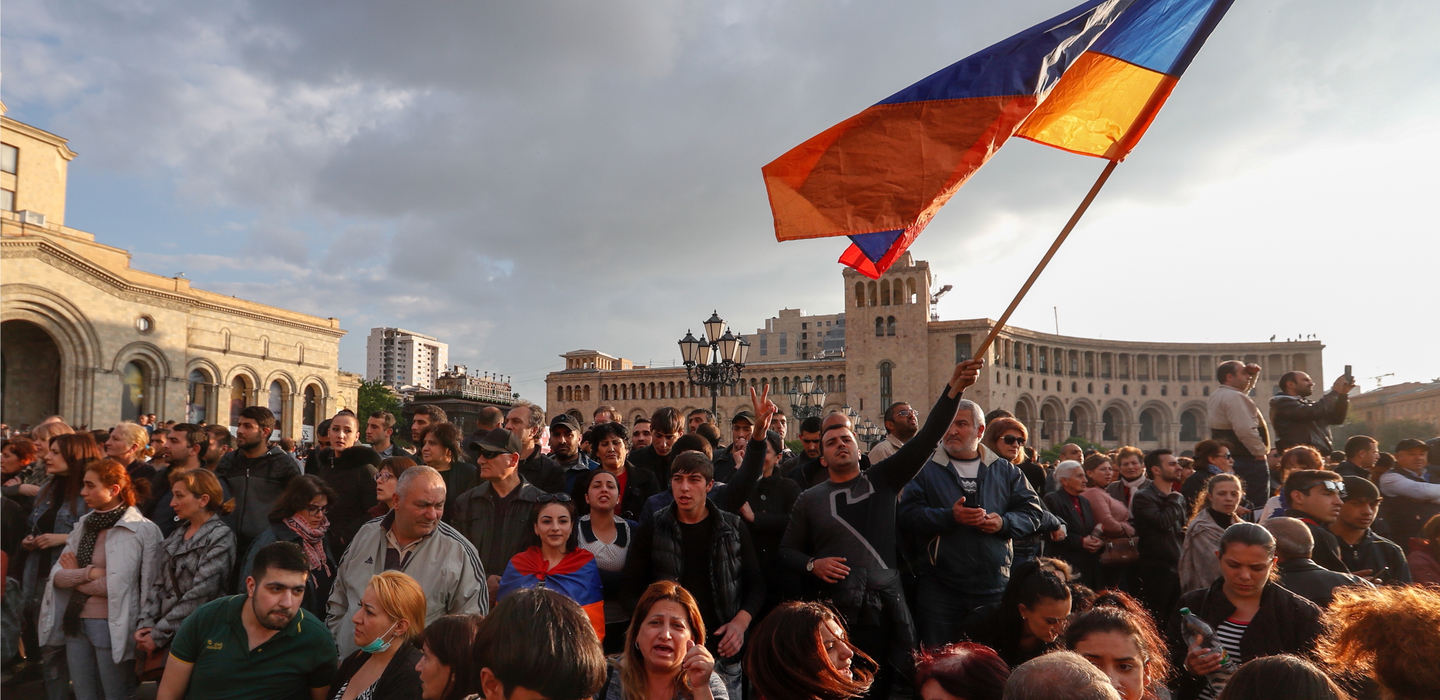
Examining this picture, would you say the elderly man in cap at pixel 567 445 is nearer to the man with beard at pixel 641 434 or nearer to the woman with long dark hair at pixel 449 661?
the man with beard at pixel 641 434

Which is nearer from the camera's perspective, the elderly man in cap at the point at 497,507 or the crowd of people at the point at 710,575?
the crowd of people at the point at 710,575

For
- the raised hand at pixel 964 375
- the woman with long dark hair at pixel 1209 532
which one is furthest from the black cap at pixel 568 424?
the woman with long dark hair at pixel 1209 532

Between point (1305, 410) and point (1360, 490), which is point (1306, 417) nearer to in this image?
point (1305, 410)

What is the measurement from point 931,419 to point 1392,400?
7462 centimetres

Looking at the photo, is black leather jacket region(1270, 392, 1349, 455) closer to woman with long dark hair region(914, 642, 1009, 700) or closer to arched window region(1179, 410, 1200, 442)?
woman with long dark hair region(914, 642, 1009, 700)

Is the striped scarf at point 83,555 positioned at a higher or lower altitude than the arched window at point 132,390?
lower

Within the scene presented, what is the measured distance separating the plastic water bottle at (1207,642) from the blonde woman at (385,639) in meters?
3.14

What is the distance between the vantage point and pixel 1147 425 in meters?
60.7

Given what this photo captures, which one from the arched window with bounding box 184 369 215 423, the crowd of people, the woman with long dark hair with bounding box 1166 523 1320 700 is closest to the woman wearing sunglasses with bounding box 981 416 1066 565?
the crowd of people

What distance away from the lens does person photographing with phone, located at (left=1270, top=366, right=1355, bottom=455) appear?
22.4 ft

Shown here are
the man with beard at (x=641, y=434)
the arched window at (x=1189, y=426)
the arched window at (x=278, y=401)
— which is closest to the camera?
the man with beard at (x=641, y=434)

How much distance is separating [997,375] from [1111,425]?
15737 mm

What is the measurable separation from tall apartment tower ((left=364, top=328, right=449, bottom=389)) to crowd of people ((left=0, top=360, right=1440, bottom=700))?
499 ft

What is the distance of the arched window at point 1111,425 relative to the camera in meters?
60.1
